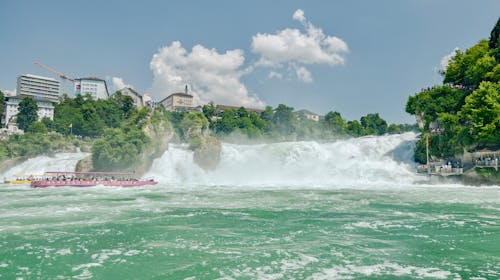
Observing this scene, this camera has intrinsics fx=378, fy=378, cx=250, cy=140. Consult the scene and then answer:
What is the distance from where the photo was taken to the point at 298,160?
52281 mm

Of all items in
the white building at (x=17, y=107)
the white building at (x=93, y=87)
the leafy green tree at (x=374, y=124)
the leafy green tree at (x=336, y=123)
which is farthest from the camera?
the white building at (x=93, y=87)

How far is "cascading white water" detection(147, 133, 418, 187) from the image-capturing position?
157 ft

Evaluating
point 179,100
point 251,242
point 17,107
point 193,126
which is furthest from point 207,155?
point 179,100

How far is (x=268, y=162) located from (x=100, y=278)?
4398cm

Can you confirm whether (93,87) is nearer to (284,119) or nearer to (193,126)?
(284,119)

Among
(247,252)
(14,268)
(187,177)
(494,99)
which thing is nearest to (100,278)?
(14,268)

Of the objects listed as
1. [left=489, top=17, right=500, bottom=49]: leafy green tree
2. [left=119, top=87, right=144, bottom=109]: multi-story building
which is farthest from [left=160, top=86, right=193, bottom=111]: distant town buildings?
[left=489, top=17, right=500, bottom=49]: leafy green tree

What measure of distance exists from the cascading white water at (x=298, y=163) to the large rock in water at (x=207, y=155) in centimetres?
72

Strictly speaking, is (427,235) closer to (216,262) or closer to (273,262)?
(273,262)

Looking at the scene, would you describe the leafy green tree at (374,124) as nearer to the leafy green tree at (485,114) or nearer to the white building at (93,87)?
the leafy green tree at (485,114)

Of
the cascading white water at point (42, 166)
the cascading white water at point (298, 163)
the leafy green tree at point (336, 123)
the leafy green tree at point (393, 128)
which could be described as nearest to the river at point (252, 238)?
the cascading white water at point (298, 163)

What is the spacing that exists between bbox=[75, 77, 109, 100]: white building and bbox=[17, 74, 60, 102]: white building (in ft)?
63.2

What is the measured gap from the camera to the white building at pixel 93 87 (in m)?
164

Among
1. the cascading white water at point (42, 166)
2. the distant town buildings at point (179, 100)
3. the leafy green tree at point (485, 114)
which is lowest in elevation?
the cascading white water at point (42, 166)
